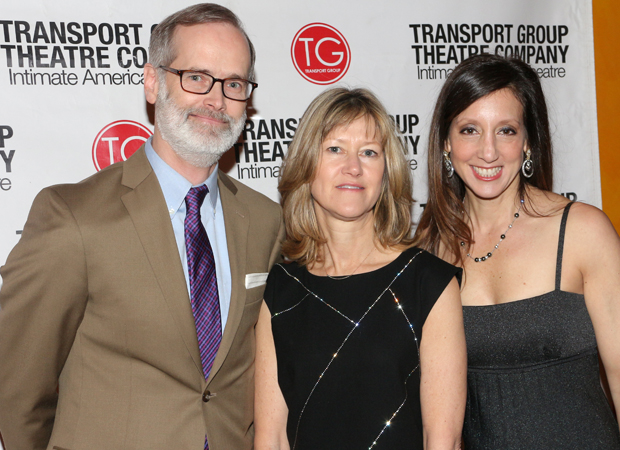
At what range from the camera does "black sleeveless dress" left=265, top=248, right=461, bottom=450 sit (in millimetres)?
1809

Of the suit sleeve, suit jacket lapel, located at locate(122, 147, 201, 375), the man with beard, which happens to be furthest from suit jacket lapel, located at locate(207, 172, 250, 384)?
the suit sleeve

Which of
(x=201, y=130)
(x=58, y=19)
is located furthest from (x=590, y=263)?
(x=58, y=19)

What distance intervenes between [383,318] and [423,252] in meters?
0.29

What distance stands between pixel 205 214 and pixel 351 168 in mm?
555

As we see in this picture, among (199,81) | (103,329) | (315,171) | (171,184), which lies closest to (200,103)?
(199,81)

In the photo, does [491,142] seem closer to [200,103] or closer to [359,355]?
[359,355]

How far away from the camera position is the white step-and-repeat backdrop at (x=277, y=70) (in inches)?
102

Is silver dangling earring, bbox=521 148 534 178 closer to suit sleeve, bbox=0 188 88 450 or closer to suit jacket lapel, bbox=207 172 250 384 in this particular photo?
suit jacket lapel, bbox=207 172 250 384

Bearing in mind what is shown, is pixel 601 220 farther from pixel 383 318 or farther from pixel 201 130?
pixel 201 130

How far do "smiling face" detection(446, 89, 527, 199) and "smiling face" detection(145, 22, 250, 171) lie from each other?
0.89 meters

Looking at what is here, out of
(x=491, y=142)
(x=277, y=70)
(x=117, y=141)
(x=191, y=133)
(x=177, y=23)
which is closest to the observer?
(x=191, y=133)

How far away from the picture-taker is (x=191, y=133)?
72.3 inches

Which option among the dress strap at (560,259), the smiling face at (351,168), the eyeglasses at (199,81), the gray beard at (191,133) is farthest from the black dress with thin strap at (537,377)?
the eyeglasses at (199,81)

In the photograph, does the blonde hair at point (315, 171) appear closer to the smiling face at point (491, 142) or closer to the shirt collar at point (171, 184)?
the smiling face at point (491, 142)
